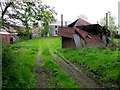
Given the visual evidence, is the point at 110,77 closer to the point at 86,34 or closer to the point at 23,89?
the point at 23,89

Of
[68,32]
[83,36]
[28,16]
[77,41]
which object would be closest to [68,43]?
[77,41]

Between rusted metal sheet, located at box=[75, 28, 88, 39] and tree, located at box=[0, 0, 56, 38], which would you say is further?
rusted metal sheet, located at box=[75, 28, 88, 39]

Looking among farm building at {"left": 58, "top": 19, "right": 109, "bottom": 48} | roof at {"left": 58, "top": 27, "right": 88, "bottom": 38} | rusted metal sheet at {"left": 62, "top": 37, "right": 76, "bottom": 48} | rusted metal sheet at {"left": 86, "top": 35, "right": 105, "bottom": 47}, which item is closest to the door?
farm building at {"left": 58, "top": 19, "right": 109, "bottom": 48}

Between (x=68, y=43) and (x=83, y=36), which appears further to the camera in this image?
(x=68, y=43)

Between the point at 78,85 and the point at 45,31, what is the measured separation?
12.9ft

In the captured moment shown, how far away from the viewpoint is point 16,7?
779 cm

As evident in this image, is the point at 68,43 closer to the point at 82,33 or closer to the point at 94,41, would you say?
the point at 82,33

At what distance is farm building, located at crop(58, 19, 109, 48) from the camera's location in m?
15.2

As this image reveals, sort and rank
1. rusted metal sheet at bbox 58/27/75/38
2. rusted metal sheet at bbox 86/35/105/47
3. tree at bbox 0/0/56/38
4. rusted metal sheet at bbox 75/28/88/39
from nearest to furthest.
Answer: tree at bbox 0/0/56/38 < rusted metal sheet at bbox 58/27/75/38 < rusted metal sheet at bbox 75/28/88/39 < rusted metal sheet at bbox 86/35/105/47

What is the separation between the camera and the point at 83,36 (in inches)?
600

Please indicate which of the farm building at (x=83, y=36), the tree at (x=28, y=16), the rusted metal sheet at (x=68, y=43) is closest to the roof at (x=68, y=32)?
the farm building at (x=83, y=36)

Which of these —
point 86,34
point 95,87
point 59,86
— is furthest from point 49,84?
point 86,34

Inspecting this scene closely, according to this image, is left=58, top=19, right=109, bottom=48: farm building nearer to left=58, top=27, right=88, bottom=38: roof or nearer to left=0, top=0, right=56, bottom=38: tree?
left=58, top=27, right=88, bottom=38: roof

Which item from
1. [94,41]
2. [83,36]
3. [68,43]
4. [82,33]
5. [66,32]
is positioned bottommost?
[68,43]
